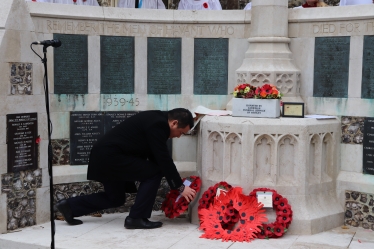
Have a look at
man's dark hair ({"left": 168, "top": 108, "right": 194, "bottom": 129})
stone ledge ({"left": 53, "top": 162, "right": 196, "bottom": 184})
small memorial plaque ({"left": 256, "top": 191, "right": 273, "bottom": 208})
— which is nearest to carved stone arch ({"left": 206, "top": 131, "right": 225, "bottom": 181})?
man's dark hair ({"left": 168, "top": 108, "right": 194, "bottom": 129})

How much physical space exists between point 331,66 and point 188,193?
7.39 ft

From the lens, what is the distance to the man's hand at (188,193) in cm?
691

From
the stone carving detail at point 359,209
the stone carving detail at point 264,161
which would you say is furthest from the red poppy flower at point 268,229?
the stone carving detail at point 359,209

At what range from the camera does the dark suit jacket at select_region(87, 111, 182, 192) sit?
675 centimetres

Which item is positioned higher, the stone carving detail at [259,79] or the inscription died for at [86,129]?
the stone carving detail at [259,79]

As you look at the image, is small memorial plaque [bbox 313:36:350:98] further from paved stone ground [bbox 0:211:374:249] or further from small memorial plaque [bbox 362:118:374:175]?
paved stone ground [bbox 0:211:374:249]

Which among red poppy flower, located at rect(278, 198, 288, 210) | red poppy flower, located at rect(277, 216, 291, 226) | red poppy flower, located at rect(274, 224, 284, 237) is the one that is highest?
red poppy flower, located at rect(278, 198, 288, 210)

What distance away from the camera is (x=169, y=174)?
22.1ft

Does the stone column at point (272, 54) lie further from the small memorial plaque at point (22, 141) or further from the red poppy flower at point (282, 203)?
the small memorial plaque at point (22, 141)

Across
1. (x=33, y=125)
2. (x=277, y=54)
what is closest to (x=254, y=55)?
(x=277, y=54)

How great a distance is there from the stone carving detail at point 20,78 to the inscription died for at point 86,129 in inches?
28.9

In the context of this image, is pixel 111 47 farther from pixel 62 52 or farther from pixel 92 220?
pixel 92 220

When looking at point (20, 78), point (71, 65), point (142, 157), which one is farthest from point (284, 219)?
point (20, 78)

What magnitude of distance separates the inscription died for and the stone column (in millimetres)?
1682
